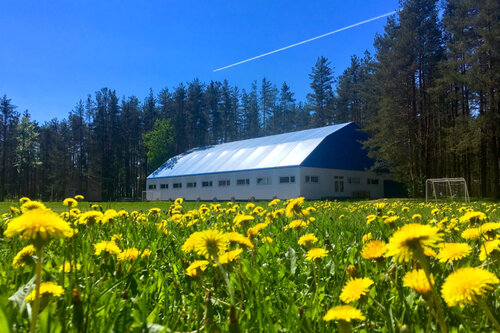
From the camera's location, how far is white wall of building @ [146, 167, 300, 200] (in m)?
22.2

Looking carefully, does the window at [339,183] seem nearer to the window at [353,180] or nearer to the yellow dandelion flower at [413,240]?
the window at [353,180]

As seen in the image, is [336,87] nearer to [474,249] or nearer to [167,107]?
[167,107]

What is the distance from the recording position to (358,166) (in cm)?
2702

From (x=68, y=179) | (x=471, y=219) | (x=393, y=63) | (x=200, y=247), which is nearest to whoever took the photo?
(x=200, y=247)

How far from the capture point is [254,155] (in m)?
26.0

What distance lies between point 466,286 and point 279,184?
22152mm

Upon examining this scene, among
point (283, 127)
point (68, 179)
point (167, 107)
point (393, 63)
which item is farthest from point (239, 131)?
point (393, 63)

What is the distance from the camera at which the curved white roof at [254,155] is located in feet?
76.7

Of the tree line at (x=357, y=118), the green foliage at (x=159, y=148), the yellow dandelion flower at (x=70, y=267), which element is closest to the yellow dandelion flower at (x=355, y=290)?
the yellow dandelion flower at (x=70, y=267)

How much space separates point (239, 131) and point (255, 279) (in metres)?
53.7

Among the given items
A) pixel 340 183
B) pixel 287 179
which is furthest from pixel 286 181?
pixel 340 183

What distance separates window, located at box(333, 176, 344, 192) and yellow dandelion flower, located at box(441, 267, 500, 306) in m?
24.6

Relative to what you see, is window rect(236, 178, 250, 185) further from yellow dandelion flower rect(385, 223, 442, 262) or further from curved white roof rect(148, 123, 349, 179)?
yellow dandelion flower rect(385, 223, 442, 262)

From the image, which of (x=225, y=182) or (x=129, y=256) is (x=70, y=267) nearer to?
(x=129, y=256)
